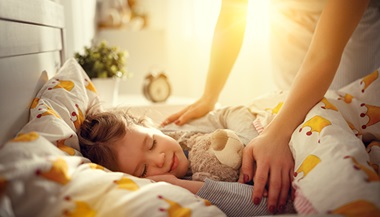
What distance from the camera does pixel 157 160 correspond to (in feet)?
2.95

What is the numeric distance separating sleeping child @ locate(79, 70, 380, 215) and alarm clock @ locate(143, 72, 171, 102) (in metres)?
0.81

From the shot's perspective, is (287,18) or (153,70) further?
(153,70)

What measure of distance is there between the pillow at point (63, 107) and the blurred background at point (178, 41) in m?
1.42

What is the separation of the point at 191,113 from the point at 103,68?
0.68 meters

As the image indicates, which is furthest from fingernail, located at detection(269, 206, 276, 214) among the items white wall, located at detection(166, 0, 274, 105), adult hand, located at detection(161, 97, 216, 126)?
white wall, located at detection(166, 0, 274, 105)

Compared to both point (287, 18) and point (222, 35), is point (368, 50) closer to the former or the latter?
point (287, 18)

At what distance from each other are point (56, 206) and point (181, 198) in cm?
22

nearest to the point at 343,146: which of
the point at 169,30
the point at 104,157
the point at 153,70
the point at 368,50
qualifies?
the point at 104,157

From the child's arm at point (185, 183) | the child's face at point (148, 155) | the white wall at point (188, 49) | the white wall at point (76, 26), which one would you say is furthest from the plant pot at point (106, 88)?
the white wall at point (188, 49)

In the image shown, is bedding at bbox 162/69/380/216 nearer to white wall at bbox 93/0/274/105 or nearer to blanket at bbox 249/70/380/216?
blanket at bbox 249/70/380/216

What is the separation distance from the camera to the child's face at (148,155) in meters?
0.90

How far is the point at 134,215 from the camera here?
0.54 meters

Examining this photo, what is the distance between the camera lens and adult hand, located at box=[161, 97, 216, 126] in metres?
1.24

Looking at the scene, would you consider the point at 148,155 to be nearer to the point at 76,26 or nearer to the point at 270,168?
the point at 270,168
